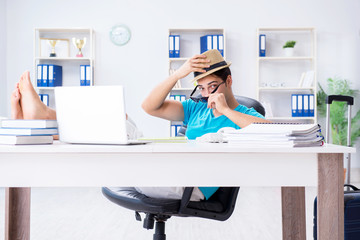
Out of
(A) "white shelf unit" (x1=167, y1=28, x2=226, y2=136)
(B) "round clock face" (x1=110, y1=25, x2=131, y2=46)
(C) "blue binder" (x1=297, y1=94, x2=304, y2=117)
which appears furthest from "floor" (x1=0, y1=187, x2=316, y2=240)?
(B) "round clock face" (x1=110, y1=25, x2=131, y2=46)

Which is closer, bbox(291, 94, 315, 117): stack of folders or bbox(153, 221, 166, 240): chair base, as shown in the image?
bbox(153, 221, 166, 240): chair base

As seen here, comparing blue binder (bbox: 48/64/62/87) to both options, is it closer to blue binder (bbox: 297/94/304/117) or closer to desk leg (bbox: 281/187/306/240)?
blue binder (bbox: 297/94/304/117)

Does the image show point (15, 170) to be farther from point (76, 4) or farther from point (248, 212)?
point (76, 4)

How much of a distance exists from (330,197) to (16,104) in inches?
44.3

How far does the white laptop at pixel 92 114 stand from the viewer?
1.23m

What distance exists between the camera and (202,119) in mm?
2125

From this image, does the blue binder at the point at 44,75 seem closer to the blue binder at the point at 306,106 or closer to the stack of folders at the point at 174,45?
the stack of folders at the point at 174,45

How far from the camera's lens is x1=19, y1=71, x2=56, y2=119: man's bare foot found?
1.47m

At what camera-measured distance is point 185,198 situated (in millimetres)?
1520

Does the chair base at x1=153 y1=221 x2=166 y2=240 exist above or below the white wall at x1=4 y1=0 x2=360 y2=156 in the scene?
below

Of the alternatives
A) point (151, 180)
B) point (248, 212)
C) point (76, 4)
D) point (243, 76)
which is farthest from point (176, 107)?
point (76, 4)

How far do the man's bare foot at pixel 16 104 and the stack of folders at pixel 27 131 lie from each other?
146 millimetres

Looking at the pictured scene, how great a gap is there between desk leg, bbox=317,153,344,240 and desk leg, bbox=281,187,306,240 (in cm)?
66

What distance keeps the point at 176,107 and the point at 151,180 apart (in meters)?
1.08
